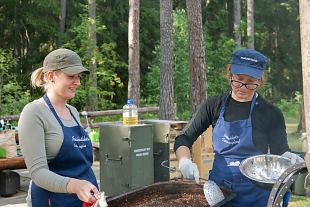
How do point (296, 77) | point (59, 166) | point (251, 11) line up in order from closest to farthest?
point (59, 166) < point (251, 11) < point (296, 77)

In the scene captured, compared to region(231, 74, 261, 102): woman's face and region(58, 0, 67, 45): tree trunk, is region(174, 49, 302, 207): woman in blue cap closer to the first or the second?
region(231, 74, 261, 102): woman's face

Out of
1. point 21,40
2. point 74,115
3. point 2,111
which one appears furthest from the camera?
point 21,40

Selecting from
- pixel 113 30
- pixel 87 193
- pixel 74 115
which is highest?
pixel 113 30

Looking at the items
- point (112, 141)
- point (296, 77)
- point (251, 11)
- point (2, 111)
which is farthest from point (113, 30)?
point (112, 141)

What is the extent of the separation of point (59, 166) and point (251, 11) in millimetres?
24659

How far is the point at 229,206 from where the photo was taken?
2441mm

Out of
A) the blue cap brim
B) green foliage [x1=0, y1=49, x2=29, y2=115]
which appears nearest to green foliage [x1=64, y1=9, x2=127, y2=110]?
green foliage [x1=0, y1=49, x2=29, y2=115]

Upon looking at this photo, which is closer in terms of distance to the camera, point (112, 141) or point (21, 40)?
point (112, 141)

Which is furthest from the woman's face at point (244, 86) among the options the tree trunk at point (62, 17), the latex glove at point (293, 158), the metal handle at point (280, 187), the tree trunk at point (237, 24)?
the tree trunk at point (237, 24)

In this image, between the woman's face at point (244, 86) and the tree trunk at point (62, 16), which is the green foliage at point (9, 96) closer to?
the tree trunk at point (62, 16)

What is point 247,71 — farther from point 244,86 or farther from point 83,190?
point 83,190

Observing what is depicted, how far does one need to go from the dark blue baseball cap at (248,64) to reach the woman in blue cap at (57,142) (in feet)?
2.69

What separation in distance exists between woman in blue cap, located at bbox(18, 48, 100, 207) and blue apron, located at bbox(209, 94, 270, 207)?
2.20ft

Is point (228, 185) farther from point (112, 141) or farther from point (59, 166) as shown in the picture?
point (112, 141)
